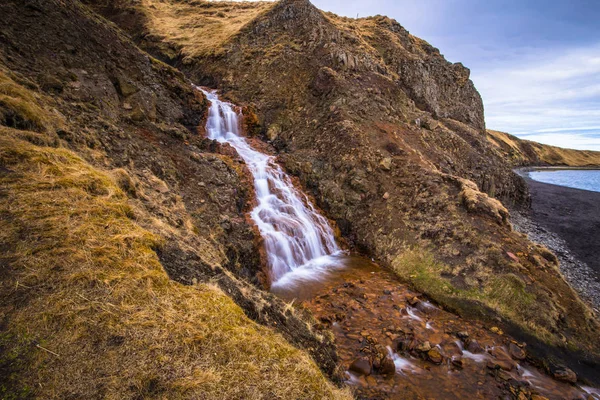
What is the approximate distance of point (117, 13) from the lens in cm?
3619

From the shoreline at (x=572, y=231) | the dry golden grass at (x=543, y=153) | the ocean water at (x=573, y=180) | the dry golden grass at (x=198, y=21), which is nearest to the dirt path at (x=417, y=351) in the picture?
the shoreline at (x=572, y=231)

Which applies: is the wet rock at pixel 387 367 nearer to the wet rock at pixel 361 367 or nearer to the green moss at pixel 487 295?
the wet rock at pixel 361 367

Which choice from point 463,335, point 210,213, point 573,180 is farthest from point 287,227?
point 573,180

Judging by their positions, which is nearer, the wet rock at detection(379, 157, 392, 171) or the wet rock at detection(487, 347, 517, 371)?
the wet rock at detection(487, 347, 517, 371)

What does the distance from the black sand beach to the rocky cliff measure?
4020 millimetres

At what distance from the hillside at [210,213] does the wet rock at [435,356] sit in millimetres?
2726

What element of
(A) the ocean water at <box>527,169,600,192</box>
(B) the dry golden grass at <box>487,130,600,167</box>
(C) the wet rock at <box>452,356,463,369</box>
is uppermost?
(B) the dry golden grass at <box>487,130,600,167</box>

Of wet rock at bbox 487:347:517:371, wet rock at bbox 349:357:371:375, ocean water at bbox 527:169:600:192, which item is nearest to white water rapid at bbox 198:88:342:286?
wet rock at bbox 349:357:371:375

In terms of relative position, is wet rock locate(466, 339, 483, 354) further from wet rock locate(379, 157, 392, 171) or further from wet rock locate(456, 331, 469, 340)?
wet rock locate(379, 157, 392, 171)

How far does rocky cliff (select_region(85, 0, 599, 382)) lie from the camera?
10.4m

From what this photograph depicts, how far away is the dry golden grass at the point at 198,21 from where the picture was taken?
101 ft

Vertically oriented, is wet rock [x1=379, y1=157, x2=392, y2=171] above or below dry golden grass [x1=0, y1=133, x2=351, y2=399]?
above

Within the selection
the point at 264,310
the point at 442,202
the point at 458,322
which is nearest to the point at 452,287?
the point at 458,322

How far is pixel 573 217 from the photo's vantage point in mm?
26297
